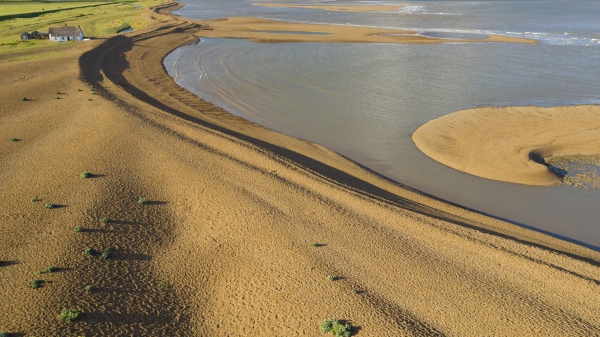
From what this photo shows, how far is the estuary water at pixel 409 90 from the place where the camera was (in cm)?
2400

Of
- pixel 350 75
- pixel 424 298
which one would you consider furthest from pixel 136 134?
pixel 350 75

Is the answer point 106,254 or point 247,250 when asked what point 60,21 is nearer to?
point 106,254

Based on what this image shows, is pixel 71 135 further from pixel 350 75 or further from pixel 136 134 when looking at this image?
pixel 350 75

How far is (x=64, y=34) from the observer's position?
59.7 meters

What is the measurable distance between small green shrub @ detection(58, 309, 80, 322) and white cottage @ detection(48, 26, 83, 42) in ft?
185

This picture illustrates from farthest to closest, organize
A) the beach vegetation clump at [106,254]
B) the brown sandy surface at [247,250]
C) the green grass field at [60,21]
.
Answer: the green grass field at [60,21] < the beach vegetation clump at [106,254] < the brown sandy surface at [247,250]

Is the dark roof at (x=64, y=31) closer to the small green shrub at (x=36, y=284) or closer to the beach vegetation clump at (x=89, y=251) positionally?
the beach vegetation clump at (x=89, y=251)

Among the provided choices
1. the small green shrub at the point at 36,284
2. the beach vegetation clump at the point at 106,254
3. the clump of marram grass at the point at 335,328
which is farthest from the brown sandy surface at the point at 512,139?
the small green shrub at the point at 36,284

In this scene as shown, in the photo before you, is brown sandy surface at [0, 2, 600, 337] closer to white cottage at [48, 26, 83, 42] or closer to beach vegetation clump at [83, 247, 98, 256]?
beach vegetation clump at [83, 247, 98, 256]

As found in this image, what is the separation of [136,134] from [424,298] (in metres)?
18.9

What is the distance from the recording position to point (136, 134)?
26.4 metres

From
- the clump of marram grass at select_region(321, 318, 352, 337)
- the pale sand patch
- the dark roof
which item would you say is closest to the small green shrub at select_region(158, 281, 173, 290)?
the clump of marram grass at select_region(321, 318, 352, 337)

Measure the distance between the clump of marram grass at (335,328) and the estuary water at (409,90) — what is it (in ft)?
42.9

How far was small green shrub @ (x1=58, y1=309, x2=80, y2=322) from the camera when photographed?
1245 cm
